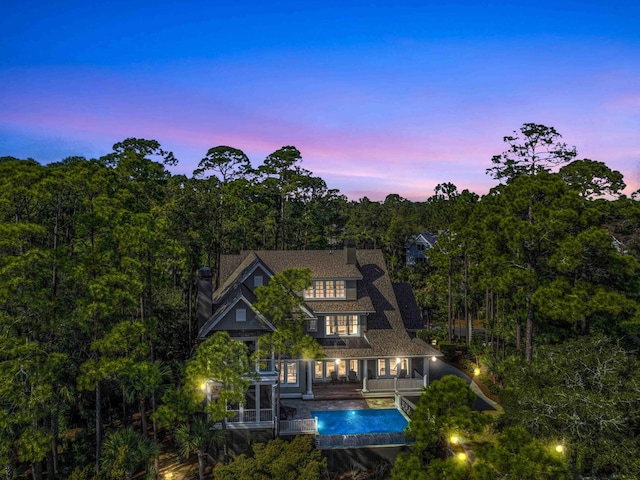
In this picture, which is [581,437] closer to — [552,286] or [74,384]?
[552,286]

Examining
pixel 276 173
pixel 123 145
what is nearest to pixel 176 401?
pixel 123 145

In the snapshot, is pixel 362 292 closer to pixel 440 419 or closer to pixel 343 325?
pixel 343 325

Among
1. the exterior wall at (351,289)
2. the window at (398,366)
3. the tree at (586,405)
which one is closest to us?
the tree at (586,405)

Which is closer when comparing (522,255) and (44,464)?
(44,464)

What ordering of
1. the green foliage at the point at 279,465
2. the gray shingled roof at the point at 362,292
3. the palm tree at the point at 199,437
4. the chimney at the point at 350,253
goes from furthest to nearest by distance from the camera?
the chimney at the point at 350,253 → the gray shingled roof at the point at 362,292 → the palm tree at the point at 199,437 → the green foliage at the point at 279,465

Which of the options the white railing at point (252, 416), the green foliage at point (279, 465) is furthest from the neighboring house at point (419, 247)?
the green foliage at point (279, 465)

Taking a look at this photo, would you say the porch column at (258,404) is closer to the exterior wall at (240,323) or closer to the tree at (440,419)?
the exterior wall at (240,323)
